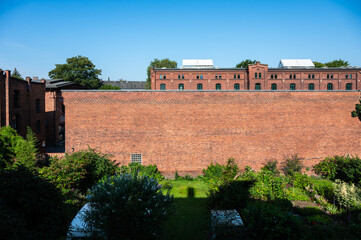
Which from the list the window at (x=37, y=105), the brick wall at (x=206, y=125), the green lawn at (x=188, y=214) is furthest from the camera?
the window at (x=37, y=105)

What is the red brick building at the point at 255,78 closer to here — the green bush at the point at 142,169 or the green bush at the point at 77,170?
the green bush at the point at 142,169

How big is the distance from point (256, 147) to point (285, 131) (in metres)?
2.69

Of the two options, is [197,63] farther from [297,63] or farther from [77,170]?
[77,170]

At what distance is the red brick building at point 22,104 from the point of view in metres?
23.4

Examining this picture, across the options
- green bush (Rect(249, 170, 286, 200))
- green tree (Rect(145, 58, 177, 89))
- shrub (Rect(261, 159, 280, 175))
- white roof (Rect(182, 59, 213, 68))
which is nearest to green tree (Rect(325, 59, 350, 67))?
white roof (Rect(182, 59, 213, 68))

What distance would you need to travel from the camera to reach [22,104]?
26516 millimetres

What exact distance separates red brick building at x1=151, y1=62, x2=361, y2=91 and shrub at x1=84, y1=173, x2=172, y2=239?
3991 cm

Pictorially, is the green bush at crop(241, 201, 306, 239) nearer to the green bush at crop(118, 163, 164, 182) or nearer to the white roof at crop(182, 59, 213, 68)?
the green bush at crop(118, 163, 164, 182)

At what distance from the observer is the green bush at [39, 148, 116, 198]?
45.6 ft

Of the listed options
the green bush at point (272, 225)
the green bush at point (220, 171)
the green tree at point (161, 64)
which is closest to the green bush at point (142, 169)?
the green bush at point (220, 171)

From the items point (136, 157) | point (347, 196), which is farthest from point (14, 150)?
point (347, 196)

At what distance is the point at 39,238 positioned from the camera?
7168 millimetres

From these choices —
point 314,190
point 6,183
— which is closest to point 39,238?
point 6,183

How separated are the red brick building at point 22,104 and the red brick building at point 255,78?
21523 mm
